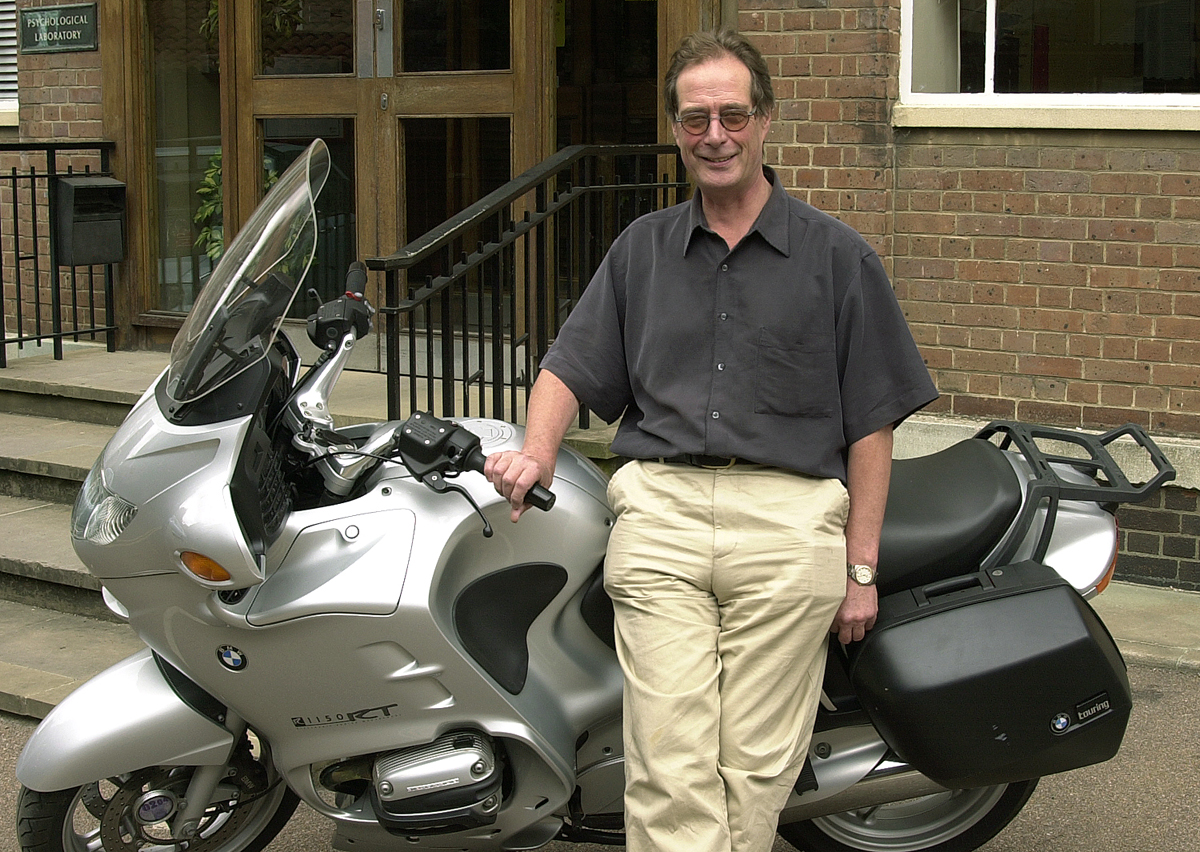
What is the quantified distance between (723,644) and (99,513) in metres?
1.24

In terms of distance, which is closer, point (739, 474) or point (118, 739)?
point (739, 474)

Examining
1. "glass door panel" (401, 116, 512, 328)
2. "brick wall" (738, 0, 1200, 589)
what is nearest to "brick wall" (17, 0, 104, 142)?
"glass door panel" (401, 116, 512, 328)

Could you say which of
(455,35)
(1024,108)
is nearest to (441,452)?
(1024,108)

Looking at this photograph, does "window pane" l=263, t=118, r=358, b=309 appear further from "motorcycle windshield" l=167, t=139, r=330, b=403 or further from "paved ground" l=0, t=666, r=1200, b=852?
"motorcycle windshield" l=167, t=139, r=330, b=403

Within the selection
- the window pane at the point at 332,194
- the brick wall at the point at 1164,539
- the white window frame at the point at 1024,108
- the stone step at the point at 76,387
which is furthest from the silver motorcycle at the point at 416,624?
the window pane at the point at 332,194

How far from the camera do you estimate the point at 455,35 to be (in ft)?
22.4

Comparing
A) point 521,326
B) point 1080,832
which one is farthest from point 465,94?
point 1080,832

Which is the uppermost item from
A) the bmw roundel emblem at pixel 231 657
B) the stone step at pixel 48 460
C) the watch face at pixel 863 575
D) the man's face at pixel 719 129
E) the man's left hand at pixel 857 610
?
the man's face at pixel 719 129

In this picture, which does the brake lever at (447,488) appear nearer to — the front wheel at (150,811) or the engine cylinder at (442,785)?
the engine cylinder at (442,785)

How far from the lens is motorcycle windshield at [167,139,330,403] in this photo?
2.69m

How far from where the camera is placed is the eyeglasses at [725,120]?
8.98 ft

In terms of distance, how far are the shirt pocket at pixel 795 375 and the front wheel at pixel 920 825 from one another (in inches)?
38.1

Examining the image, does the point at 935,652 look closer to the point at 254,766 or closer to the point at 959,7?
the point at 254,766

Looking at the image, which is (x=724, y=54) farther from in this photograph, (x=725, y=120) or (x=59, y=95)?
(x=59, y=95)
